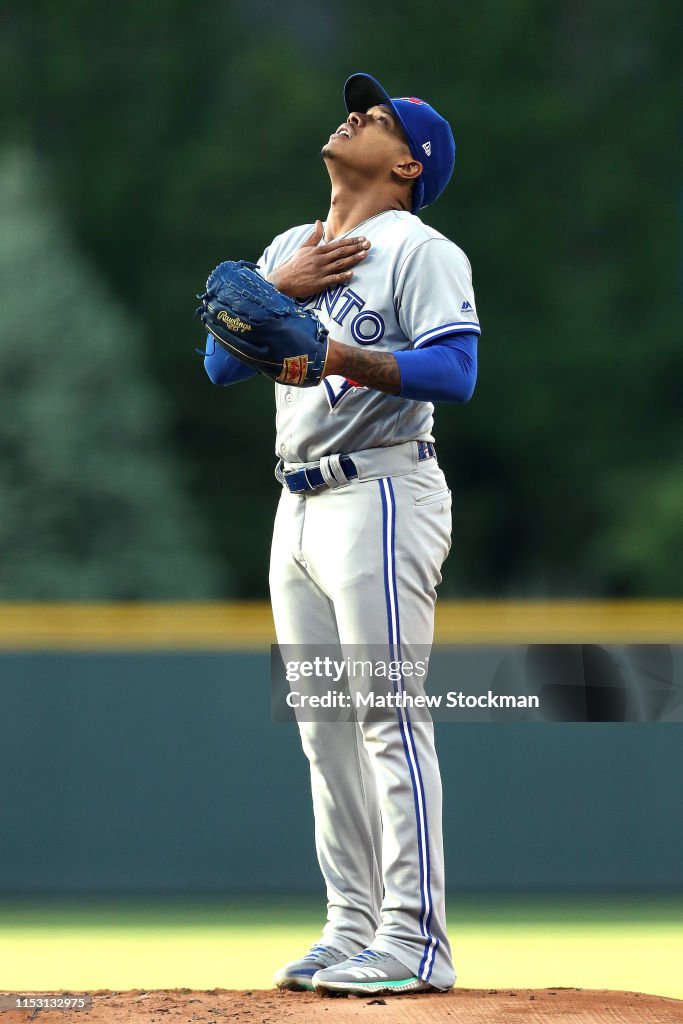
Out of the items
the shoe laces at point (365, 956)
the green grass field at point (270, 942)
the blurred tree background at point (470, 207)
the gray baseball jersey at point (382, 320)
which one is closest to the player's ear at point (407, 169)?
the gray baseball jersey at point (382, 320)

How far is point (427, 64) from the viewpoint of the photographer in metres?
9.34

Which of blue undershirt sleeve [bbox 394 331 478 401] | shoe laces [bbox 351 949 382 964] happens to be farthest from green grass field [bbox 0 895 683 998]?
blue undershirt sleeve [bbox 394 331 478 401]

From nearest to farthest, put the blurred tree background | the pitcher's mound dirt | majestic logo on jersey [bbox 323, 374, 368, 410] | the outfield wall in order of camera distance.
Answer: the pitcher's mound dirt
majestic logo on jersey [bbox 323, 374, 368, 410]
the outfield wall
the blurred tree background

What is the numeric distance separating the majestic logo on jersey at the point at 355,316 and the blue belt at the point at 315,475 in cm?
22

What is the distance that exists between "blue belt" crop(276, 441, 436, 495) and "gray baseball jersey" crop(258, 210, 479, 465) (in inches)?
1.0

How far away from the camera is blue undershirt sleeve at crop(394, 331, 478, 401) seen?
2.49 meters

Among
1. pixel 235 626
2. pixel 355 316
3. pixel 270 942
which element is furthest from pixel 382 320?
pixel 235 626

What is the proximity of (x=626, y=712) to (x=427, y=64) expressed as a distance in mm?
5997

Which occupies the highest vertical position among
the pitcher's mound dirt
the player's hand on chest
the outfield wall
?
the player's hand on chest

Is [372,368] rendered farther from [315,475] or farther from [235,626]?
[235,626]

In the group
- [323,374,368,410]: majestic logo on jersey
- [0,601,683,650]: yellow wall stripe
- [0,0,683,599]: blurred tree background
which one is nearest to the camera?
[323,374,368,410]: majestic logo on jersey

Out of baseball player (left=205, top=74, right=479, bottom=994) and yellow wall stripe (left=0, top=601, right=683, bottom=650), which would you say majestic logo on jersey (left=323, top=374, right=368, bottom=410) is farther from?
yellow wall stripe (left=0, top=601, right=683, bottom=650)

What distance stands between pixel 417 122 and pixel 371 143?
105mm

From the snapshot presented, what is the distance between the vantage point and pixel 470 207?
29.8ft
